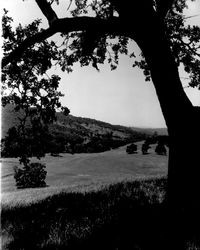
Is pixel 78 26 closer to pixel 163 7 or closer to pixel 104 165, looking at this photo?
pixel 163 7

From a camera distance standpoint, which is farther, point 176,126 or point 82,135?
point 82,135

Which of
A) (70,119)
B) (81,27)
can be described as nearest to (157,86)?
(81,27)

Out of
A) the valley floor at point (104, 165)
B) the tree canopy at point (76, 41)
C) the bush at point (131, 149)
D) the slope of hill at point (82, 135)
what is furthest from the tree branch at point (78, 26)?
the bush at point (131, 149)

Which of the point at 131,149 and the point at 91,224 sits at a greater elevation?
the point at 91,224

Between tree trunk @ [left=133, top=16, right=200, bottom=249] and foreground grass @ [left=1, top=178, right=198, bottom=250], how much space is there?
0.55m

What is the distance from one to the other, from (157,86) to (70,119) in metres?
148

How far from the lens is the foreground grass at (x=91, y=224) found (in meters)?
5.50

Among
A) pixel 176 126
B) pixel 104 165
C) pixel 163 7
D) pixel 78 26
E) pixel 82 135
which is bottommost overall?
pixel 104 165

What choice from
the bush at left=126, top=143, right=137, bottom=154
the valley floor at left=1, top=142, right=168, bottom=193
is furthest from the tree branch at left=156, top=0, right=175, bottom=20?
the bush at left=126, top=143, right=137, bottom=154

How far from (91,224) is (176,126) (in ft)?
9.44

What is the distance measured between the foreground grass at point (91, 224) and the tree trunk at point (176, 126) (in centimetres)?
55

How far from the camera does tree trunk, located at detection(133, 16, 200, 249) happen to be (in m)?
6.79

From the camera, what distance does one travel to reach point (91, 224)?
6.53 meters

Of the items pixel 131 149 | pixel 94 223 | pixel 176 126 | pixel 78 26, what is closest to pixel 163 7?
pixel 78 26
